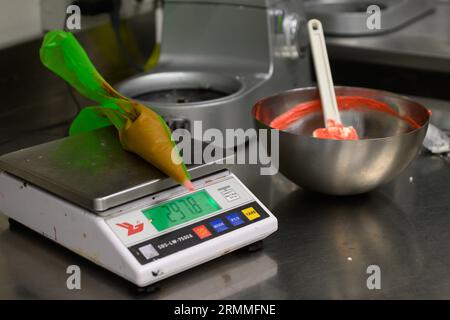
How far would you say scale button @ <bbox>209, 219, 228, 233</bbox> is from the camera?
97 cm

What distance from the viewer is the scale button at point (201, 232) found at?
0.95m

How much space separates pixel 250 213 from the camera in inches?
39.4

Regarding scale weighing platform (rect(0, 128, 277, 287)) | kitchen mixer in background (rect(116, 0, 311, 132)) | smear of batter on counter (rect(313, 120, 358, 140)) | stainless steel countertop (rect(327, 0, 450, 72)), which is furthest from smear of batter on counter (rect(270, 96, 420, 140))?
stainless steel countertop (rect(327, 0, 450, 72))

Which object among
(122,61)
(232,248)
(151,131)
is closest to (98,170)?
(151,131)

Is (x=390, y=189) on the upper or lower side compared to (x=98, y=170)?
lower

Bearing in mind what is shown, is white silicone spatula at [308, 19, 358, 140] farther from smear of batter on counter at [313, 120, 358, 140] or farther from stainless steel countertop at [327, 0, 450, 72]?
stainless steel countertop at [327, 0, 450, 72]

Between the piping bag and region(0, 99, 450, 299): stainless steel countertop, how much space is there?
0.45 ft

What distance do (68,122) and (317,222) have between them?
0.64 metres

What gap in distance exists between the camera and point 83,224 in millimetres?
931

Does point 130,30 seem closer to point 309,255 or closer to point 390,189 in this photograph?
point 390,189

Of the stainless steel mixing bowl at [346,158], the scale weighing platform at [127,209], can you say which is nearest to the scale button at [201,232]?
the scale weighing platform at [127,209]

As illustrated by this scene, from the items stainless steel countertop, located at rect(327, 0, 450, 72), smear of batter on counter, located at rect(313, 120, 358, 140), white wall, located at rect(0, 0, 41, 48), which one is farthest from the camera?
stainless steel countertop, located at rect(327, 0, 450, 72)

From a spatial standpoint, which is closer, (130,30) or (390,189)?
(390,189)

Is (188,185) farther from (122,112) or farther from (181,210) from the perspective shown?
(122,112)
